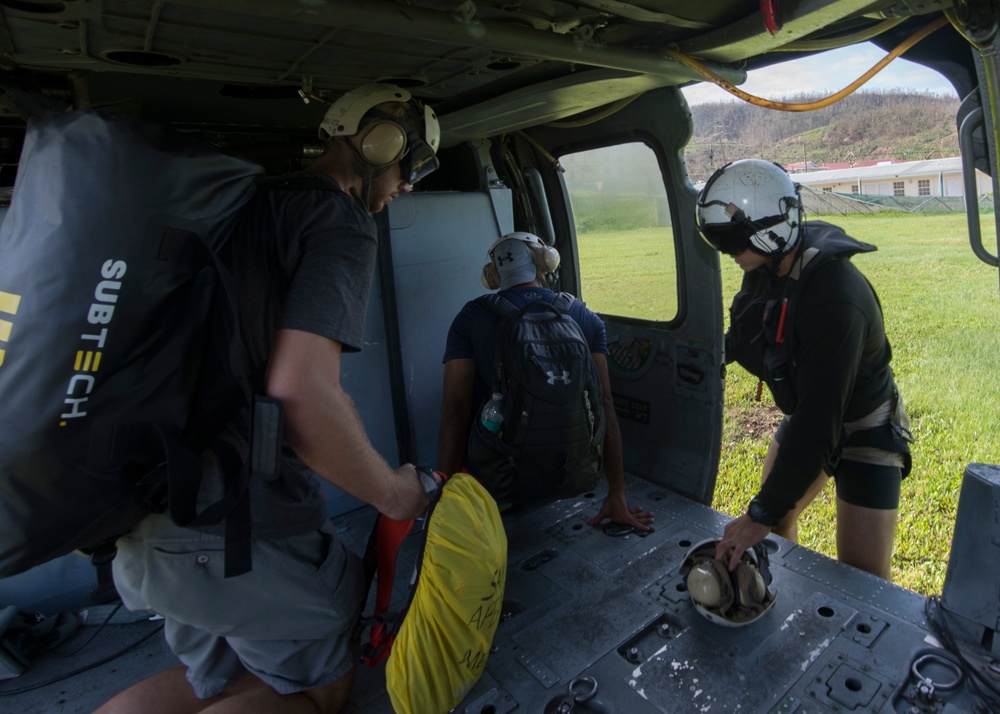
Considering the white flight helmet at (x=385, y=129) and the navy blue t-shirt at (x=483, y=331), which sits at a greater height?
the white flight helmet at (x=385, y=129)

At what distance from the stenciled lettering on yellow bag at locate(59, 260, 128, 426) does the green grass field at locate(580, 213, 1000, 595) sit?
2469 millimetres

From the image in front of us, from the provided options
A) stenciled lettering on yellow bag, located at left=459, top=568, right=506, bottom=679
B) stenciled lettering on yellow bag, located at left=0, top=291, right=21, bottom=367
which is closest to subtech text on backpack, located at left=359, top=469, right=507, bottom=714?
stenciled lettering on yellow bag, located at left=459, top=568, right=506, bottom=679

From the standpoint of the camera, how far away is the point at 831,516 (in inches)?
220

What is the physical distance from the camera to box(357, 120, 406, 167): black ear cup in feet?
6.14

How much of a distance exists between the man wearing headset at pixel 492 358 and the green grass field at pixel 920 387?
2.51 ft

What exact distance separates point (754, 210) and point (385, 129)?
1459 millimetres

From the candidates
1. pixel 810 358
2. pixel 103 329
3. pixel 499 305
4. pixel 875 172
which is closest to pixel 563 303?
pixel 499 305

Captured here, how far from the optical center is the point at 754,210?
2.34m

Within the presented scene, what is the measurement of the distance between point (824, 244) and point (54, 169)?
97.3 inches

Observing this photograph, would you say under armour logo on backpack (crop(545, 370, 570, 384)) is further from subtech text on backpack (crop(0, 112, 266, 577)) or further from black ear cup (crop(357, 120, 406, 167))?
subtech text on backpack (crop(0, 112, 266, 577))

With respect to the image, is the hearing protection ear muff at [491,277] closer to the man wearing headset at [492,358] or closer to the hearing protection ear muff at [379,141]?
the man wearing headset at [492,358]

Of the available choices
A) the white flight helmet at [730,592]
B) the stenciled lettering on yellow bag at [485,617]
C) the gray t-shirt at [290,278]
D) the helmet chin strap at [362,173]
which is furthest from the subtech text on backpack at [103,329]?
the white flight helmet at [730,592]

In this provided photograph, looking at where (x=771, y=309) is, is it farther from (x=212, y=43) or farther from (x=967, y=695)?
(x=212, y=43)

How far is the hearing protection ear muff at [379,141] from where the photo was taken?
1870 mm
